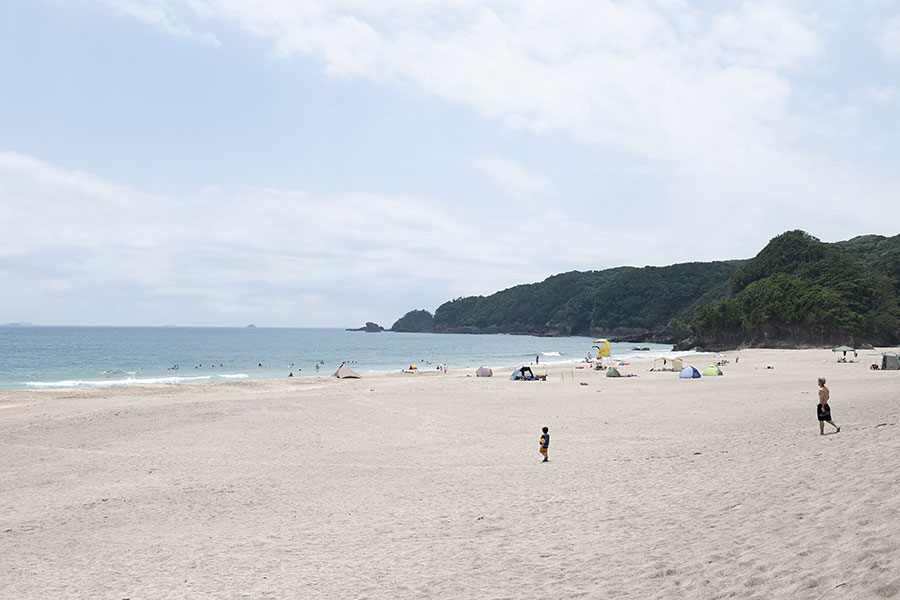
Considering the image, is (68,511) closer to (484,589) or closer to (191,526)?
(191,526)

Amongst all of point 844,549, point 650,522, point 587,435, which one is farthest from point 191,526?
point 587,435

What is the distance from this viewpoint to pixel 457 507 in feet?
32.3

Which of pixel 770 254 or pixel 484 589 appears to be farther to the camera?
pixel 770 254

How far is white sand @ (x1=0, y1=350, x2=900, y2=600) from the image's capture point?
6.04 meters

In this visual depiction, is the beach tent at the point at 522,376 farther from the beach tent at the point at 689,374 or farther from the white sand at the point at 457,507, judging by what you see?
the white sand at the point at 457,507

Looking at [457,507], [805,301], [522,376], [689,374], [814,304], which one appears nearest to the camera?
[457,507]

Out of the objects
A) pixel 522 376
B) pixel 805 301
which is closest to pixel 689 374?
pixel 522 376

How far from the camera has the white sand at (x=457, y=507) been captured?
604 cm

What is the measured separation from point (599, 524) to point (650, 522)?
679mm

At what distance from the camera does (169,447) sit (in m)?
16.4

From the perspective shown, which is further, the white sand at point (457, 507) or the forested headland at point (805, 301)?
the forested headland at point (805, 301)

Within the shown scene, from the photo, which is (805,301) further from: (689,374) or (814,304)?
(689,374)

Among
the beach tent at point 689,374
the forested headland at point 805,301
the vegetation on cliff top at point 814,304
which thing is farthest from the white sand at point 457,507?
the forested headland at point 805,301

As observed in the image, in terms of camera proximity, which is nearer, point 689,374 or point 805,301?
point 689,374
